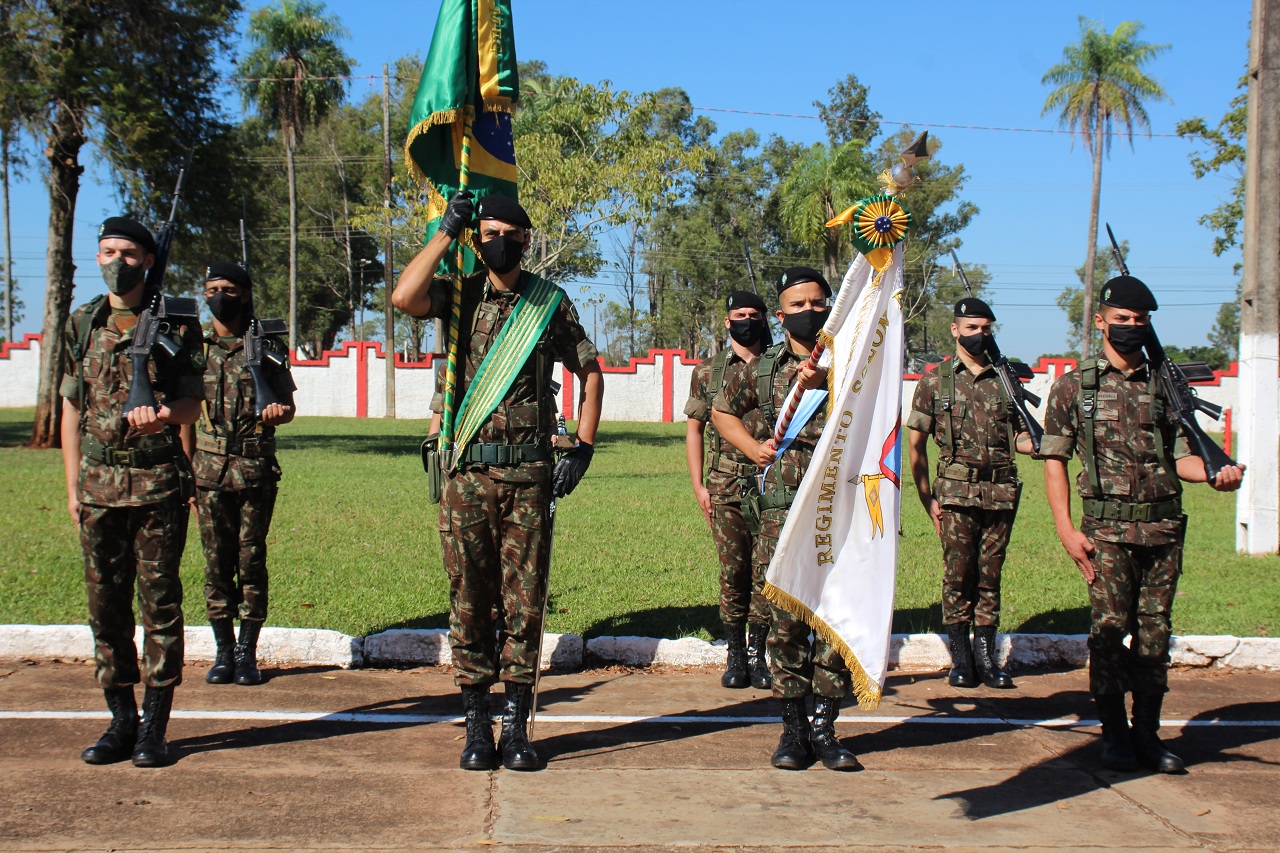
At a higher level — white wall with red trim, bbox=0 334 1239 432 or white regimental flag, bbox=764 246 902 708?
white wall with red trim, bbox=0 334 1239 432

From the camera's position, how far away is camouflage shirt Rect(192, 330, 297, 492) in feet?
21.7

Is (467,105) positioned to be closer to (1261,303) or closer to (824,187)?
(1261,303)

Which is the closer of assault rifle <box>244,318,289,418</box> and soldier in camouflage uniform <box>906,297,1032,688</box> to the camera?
assault rifle <box>244,318,289,418</box>

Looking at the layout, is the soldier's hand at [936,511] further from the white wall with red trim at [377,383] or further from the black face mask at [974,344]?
the white wall with red trim at [377,383]

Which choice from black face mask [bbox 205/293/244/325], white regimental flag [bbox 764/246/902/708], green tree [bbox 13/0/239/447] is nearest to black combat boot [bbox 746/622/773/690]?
white regimental flag [bbox 764/246/902/708]

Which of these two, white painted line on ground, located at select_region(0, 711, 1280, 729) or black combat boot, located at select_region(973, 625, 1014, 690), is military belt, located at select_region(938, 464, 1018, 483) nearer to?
black combat boot, located at select_region(973, 625, 1014, 690)

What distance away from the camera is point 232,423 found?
6.70 meters

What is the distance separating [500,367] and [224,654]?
110 inches

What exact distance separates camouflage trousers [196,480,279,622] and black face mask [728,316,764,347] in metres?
2.88

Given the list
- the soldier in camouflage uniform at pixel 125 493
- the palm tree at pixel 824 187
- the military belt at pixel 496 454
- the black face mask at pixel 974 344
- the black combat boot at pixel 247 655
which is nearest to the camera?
the soldier in camouflage uniform at pixel 125 493

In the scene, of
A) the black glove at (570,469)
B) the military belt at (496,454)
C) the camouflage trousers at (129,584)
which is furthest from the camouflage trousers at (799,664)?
the camouflage trousers at (129,584)

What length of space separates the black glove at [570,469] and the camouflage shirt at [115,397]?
67.5 inches

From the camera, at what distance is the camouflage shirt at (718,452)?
6.68m

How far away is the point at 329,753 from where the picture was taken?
5.24m
